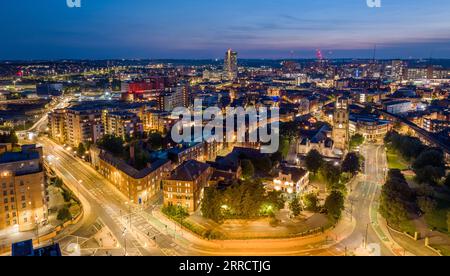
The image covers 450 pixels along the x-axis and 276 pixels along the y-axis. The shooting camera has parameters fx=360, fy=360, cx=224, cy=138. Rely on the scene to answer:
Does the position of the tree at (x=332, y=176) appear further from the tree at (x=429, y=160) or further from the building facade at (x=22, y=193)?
the building facade at (x=22, y=193)

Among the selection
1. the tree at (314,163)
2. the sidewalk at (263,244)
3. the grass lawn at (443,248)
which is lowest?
the grass lawn at (443,248)

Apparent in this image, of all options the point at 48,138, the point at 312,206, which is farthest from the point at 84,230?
the point at 48,138

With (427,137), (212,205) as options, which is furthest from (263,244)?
(427,137)

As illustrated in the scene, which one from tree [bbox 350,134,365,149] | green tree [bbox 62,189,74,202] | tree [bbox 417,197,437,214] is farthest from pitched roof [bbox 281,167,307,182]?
tree [bbox 350,134,365,149]

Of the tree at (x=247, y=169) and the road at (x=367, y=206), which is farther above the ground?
the tree at (x=247, y=169)

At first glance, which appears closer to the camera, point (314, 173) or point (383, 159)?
point (314, 173)

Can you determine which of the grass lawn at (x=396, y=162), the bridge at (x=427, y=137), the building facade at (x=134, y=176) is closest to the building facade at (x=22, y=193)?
the building facade at (x=134, y=176)

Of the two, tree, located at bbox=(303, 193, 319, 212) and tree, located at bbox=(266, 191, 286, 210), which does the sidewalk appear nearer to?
tree, located at bbox=(303, 193, 319, 212)

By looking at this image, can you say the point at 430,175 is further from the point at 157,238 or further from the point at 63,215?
the point at 63,215
